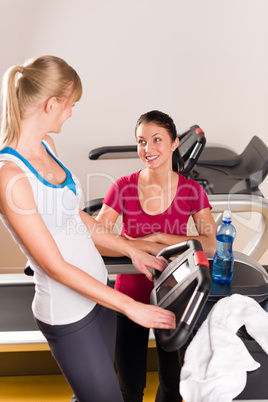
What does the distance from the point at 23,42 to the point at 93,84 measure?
51 cm

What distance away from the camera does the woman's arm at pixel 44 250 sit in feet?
3.22

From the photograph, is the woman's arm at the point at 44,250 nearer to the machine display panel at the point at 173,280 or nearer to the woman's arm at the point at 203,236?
the machine display panel at the point at 173,280

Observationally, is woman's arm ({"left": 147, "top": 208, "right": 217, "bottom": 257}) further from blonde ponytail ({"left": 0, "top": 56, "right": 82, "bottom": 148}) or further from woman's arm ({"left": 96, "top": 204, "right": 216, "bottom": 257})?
blonde ponytail ({"left": 0, "top": 56, "right": 82, "bottom": 148})

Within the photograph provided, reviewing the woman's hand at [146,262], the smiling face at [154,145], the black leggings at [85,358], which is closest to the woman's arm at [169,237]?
the woman's hand at [146,262]

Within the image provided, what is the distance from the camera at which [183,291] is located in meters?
1.05

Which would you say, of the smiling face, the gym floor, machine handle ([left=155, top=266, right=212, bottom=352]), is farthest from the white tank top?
the gym floor

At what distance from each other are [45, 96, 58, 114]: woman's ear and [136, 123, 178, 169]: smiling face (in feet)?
2.02

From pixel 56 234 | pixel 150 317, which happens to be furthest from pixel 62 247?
pixel 150 317

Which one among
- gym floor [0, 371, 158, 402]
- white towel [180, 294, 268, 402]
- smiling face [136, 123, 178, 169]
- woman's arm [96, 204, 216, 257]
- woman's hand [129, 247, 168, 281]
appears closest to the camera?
white towel [180, 294, 268, 402]

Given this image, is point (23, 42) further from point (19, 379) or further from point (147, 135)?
point (19, 379)

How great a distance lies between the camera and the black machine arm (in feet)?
3.22

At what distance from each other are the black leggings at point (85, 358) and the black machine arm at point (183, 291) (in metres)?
0.18

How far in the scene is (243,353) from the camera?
40.7 inches

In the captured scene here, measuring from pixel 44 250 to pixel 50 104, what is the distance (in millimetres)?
338
